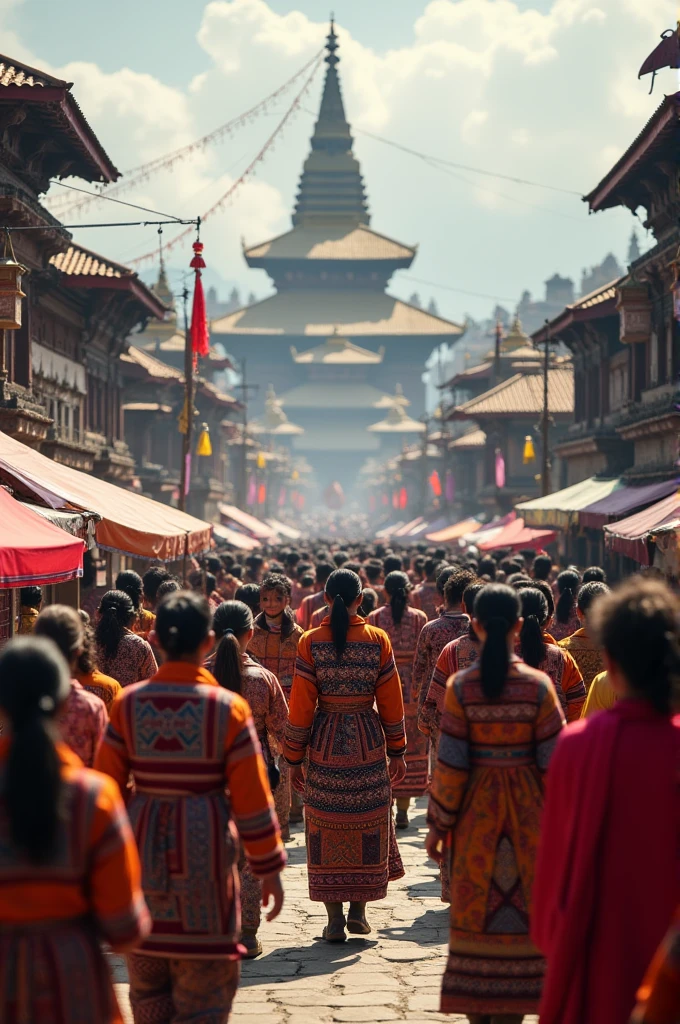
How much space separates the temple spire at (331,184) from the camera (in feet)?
270

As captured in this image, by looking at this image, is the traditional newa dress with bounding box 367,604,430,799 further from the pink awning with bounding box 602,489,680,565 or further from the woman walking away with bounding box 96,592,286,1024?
the woman walking away with bounding box 96,592,286,1024

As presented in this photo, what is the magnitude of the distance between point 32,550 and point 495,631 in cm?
399

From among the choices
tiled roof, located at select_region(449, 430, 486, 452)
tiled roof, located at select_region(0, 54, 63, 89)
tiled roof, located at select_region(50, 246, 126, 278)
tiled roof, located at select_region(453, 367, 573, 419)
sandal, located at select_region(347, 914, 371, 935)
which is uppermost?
tiled roof, located at select_region(0, 54, 63, 89)

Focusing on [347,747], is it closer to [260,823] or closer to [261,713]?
[261,713]

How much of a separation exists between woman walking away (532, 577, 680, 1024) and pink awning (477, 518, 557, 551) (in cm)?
2154

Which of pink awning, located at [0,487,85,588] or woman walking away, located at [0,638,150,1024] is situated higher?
pink awning, located at [0,487,85,588]

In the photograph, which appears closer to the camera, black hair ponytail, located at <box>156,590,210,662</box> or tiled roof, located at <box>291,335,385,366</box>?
black hair ponytail, located at <box>156,590,210,662</box>

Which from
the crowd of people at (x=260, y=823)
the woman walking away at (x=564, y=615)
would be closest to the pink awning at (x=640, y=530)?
the woman walking away at (x=564, y=615)

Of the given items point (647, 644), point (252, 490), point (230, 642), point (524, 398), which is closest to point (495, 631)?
point (647, 644)

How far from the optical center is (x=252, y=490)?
6166cm

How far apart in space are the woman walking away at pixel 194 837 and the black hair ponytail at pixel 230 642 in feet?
5.69

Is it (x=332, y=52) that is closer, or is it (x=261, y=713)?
(x=261, y=713)

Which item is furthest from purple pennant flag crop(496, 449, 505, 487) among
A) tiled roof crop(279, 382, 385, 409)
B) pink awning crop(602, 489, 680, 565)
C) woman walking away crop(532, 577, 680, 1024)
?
tiled roof crop(279, 382, 385, 409)

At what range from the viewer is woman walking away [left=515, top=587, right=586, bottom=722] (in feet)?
21.9
